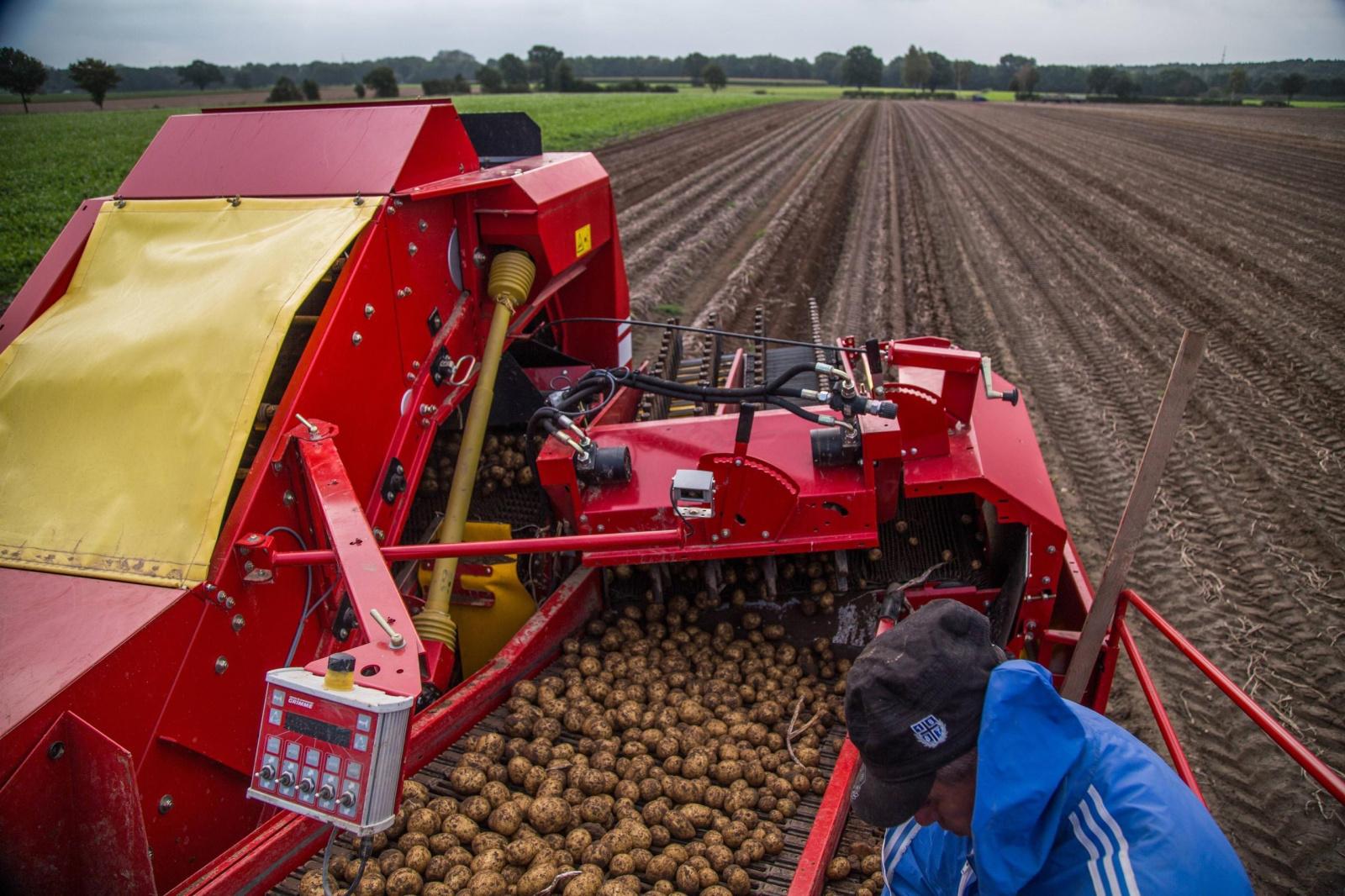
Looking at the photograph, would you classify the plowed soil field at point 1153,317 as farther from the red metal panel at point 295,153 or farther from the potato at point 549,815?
the red metal panel at point 295,153

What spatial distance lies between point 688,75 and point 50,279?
4073 inches

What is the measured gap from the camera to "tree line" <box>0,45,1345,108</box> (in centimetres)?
4122

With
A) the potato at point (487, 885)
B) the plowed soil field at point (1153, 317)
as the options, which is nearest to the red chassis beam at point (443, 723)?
the potato at point (487, 885)

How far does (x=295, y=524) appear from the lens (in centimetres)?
288

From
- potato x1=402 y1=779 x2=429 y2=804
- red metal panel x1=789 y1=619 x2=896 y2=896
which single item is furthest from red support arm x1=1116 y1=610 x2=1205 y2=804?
potato x1=402 y1=779 x2=429 y2=804

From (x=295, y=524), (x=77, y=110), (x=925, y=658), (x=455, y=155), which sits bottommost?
(x=77, y=110)

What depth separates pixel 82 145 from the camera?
2728 centimetres

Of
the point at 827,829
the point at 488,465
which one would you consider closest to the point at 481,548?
the point at 827,829

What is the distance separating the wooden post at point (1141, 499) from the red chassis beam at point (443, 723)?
205cm

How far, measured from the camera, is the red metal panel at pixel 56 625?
2.15 meters

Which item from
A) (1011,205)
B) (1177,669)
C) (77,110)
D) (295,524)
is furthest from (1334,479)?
(77,110)

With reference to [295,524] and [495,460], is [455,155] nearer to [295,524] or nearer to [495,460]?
[495,460]

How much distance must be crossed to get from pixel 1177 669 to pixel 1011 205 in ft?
51.4

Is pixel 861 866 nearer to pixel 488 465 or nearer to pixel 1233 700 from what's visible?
pixel 1233 700
